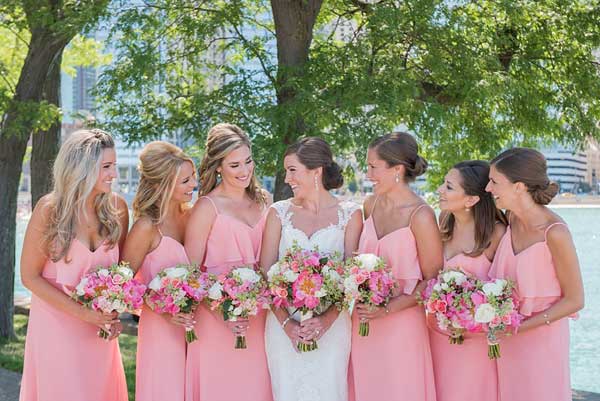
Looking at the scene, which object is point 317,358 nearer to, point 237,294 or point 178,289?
point 237,294

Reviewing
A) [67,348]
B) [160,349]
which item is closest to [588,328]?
[160,349]

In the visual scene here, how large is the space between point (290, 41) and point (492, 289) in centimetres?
482

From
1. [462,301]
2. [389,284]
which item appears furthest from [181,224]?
[462,301]

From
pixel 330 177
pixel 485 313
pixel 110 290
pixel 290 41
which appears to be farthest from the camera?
pixel 290 41

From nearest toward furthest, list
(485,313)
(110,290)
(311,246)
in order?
1. (485,313)
2. (110,290)
3. (311,246)

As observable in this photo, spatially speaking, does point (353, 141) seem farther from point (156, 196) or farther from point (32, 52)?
point (32, 52)

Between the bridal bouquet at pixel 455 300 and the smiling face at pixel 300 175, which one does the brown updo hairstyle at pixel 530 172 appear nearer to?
the bridal bouquet at pixel 455 300

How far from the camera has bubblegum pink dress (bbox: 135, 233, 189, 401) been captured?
5.08 m

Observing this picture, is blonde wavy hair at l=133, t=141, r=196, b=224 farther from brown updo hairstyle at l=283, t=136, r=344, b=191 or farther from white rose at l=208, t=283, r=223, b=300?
brown updo hairstyle at l=283, t=136, r=344, b=191

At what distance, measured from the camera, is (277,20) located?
8.82 metres

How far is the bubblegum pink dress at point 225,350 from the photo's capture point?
5180 mm

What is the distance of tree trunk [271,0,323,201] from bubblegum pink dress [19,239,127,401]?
3540 millimetres

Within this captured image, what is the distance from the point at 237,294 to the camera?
4789mm

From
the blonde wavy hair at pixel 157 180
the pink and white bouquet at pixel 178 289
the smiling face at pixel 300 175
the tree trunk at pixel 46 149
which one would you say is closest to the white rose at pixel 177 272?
the pink and white bouquet at pixel 178 289
